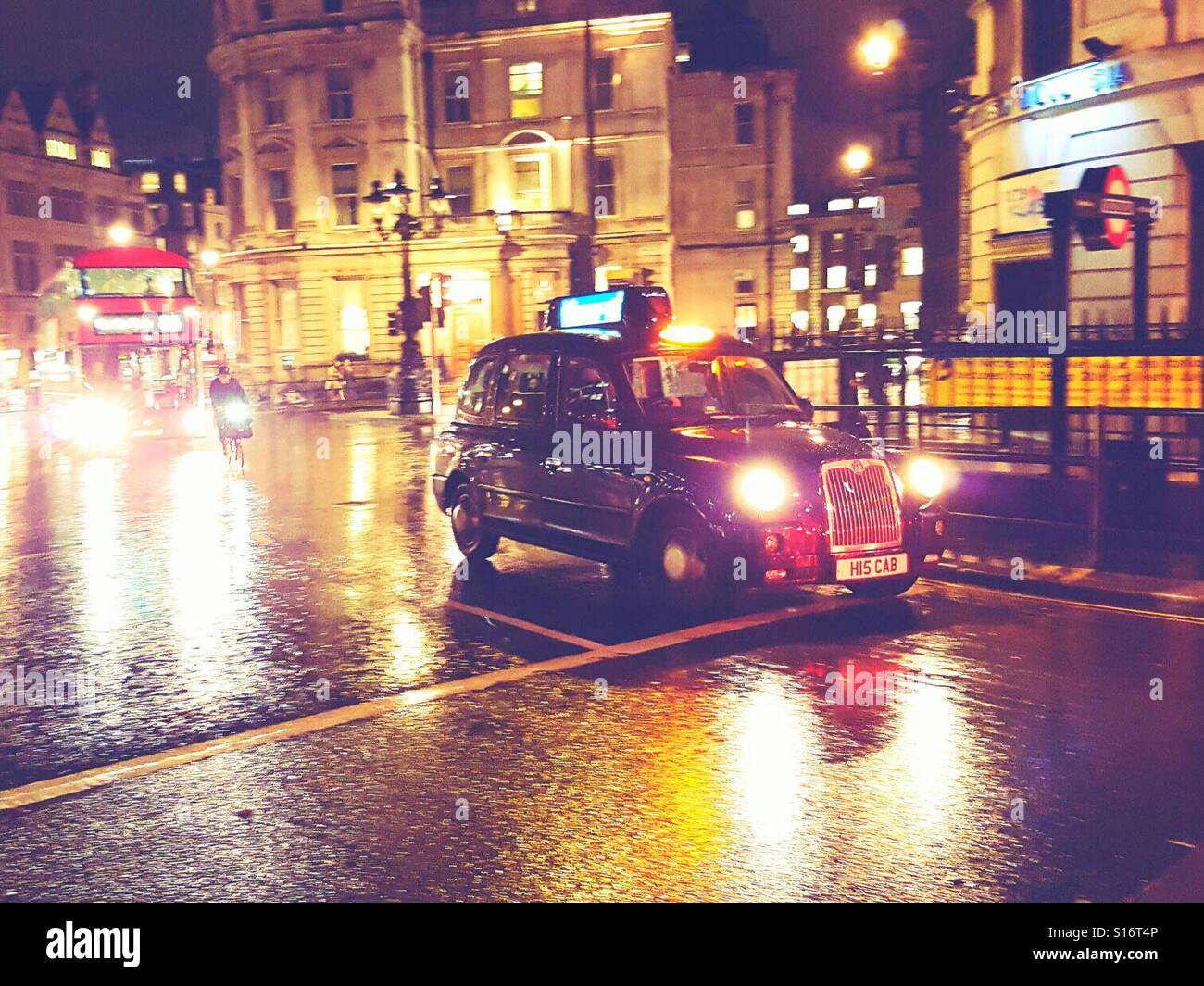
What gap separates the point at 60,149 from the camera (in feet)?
269

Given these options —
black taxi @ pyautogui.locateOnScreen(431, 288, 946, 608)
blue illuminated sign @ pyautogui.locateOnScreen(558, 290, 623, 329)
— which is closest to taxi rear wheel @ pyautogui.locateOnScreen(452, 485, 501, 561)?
black taxi @ pyautogui.locateOnScreen(431, 288, 946, 608)

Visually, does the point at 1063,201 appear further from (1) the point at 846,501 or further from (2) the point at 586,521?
(2) the point at 586,521

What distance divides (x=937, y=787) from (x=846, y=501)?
380cm

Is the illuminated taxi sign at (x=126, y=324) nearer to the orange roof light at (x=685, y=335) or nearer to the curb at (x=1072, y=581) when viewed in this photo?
the orange roof light at (x=685, y=335)

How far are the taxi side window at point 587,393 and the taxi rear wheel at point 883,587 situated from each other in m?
2.36

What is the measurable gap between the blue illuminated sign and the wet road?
3815mm

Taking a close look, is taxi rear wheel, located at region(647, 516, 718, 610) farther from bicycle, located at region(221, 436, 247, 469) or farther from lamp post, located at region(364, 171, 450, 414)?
lamp post, located at region(364, 171, 450, 414)

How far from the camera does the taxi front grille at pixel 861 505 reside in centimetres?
898

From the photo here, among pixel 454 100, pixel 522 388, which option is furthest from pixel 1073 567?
pixel 454 100

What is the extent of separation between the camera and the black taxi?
8.90 m

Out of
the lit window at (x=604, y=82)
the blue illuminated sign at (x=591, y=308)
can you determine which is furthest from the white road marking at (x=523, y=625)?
the lit window at (x=604, y=82)

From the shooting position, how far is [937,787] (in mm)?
5453

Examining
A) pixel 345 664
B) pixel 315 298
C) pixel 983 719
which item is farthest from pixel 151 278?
pixel 983 719
